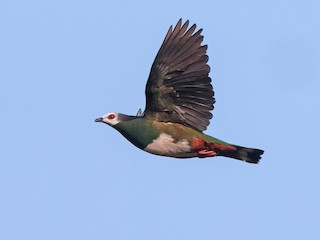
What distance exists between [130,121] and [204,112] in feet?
3.97

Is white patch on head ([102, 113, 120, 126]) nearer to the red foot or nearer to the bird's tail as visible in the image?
the red foot

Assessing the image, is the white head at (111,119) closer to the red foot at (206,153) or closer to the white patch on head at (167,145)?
the white patch on head at (167,145)

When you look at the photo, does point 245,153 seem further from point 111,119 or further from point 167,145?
point 111,119

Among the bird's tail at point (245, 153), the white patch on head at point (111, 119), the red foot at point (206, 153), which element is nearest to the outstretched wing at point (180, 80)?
the red foot at point (206, 153)

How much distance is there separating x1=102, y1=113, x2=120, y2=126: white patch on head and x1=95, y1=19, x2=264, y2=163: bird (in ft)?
0.72

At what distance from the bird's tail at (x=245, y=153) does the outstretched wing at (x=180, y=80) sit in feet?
2.71

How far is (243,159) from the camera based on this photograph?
68.0 feet

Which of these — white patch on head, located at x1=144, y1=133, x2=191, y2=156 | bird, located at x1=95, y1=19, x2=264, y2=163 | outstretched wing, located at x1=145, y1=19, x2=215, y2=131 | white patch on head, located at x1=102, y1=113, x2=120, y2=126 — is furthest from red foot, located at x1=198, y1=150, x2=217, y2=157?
white patch on head, located at x1=102, y1=113, x2=120, y2=126

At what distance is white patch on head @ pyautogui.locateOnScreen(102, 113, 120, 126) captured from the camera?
20672mm

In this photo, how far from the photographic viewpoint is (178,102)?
66.9ft

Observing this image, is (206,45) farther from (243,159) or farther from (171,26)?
(243,159)

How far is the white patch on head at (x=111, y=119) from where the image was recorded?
2067 centimetres

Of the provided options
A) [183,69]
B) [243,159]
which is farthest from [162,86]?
[243,159]

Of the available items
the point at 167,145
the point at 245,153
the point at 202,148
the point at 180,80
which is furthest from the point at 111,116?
the point at 245,153
